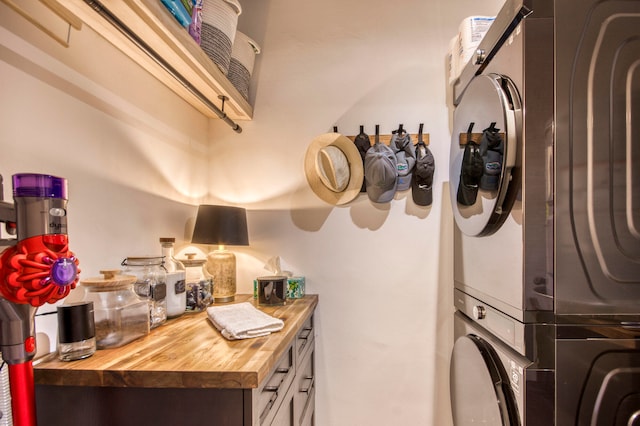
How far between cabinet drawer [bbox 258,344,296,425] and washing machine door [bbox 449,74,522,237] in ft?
3.00

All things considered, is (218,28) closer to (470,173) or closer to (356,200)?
(356,200)

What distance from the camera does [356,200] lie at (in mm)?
1922

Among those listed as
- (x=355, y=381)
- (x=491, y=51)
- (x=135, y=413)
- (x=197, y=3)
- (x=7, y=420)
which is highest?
(x=197, y=3)

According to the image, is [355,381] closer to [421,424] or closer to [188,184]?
[421,424]

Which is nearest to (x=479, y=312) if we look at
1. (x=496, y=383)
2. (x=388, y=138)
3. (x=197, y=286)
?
(x=496, y=383)

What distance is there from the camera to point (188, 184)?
1854 mm

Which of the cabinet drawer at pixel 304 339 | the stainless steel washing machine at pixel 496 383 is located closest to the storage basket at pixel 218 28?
the cabinet drawer at pixel 304 339

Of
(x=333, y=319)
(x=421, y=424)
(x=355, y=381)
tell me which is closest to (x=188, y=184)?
(x=333, y=319)

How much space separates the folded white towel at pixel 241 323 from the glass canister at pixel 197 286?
180 millimetres

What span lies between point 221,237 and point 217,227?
0.06 m

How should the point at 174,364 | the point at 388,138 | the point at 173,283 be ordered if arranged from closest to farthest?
the point at 174,364
the point at 173,283
the point at 388,138

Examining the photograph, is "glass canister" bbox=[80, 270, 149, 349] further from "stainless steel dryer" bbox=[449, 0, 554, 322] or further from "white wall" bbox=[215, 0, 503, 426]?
"stainless steel dryer" bbox=[449, 0, 554, 322]

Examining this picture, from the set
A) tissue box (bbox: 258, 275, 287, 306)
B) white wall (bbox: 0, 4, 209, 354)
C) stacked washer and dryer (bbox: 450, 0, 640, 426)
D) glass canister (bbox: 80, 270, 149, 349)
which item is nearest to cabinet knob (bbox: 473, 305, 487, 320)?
stacked washer and dryer (bbox: 450, 0, 640, 426)

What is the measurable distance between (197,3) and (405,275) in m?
1.65
